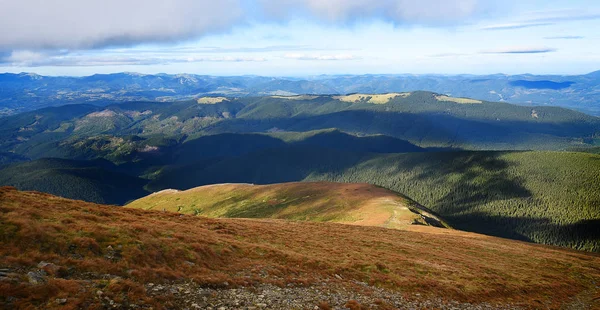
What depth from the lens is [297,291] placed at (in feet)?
88.4

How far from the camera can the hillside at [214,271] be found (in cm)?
1978

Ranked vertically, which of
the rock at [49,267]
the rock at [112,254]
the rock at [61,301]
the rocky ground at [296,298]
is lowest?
the rocky ground at [296,298]

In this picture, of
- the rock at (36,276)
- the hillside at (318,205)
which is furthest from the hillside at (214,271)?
the hillside at (318,205)

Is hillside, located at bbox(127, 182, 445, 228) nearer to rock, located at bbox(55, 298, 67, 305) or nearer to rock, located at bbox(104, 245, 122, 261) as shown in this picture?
rock, located at bbox(104, 245, 122, 261)

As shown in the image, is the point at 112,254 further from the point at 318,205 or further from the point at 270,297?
the point at 318,205

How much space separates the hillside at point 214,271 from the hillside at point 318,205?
62.9 m

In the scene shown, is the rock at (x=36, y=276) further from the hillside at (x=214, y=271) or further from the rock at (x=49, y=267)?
the rock at (x=49, y=267)

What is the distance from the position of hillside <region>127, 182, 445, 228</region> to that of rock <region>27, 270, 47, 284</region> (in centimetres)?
9639

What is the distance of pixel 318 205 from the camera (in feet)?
492

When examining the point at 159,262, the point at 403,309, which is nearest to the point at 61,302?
the point at 159,262

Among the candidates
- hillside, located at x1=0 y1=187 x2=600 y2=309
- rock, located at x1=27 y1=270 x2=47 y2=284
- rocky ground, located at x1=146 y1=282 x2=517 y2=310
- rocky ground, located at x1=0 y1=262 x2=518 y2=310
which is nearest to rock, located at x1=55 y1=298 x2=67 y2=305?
rocky ground, located at x1=0 y1=262 x2=518 y2=310

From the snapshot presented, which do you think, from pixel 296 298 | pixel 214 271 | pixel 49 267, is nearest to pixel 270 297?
pixel 296 298

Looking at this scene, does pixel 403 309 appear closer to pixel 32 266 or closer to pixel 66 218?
pixel 32 266

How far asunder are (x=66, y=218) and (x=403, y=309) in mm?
30943
